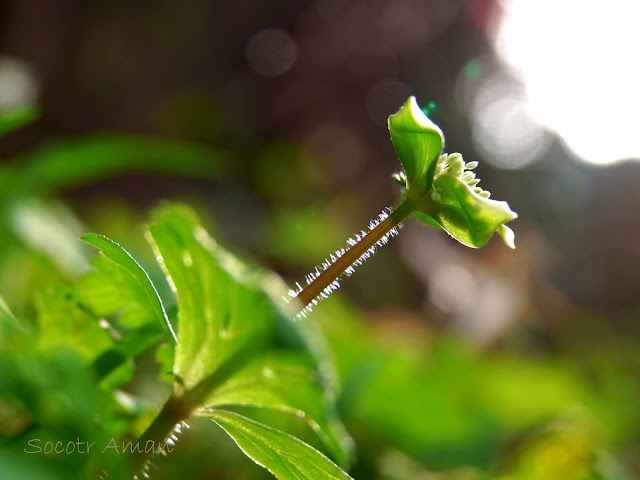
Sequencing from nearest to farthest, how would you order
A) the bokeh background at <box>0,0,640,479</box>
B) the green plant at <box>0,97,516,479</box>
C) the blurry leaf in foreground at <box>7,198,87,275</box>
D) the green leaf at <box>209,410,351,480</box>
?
1. the green plant at <box>0,97,516,479</box>
2. the green leaf at <box>209,410,351,480</box>
3. the blurry leaf in foreground at <box>7,198,87,275</box>
4. the bokeh background at <box>0,0,640,479</box>

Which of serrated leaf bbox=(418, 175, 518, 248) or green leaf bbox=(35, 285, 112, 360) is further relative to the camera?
green leaf bbox=(35, 285, 112, 360)

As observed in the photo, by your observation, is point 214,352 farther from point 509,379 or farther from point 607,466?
point 509,379

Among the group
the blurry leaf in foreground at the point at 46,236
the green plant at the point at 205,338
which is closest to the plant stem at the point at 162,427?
the green plant at the point at 205,338

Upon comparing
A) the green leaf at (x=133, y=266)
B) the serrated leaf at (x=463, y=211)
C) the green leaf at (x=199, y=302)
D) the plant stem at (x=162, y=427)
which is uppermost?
the serrated leaf at (x=463, y=211)

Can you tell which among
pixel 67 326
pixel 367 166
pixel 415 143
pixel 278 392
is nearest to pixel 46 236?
pixel 67 326

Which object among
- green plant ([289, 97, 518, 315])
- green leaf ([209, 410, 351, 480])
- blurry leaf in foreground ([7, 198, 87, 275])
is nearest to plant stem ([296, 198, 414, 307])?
green plant ([289, 97, 518, 315])

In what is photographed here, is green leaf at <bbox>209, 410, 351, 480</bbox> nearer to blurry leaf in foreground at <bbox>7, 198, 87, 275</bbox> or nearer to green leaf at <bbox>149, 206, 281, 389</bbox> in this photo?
green leaf at <bbox>149, 206, 281, 389</bbox>

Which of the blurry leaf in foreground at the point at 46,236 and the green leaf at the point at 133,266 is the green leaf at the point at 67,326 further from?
the blurry leaf in foreground at the point at 46,236
